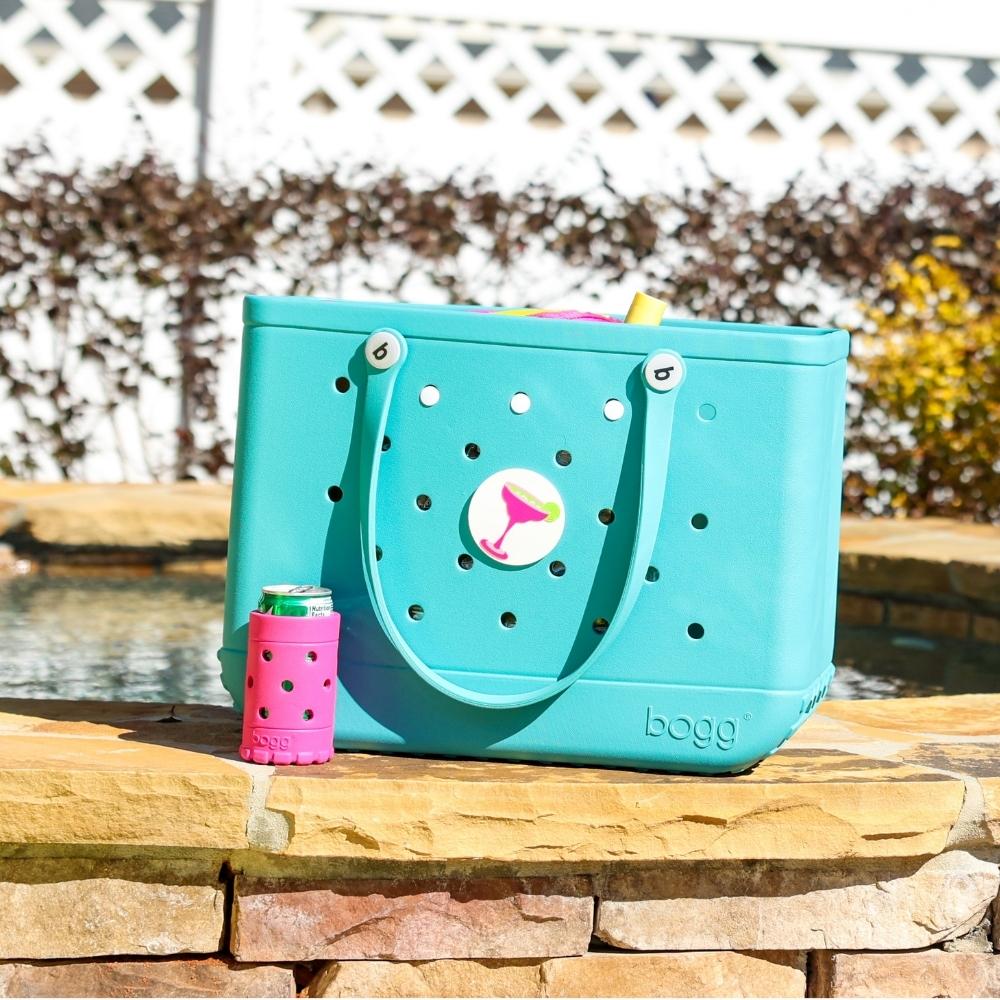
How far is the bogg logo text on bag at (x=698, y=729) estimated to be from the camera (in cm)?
175

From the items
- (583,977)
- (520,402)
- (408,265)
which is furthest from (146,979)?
(408,265)

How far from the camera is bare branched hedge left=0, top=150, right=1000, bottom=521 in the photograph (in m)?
5.59

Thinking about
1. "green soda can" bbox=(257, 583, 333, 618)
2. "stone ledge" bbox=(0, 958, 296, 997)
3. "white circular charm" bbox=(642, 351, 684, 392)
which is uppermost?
"white circular charm" bbox=(642, 351, 684, 392)

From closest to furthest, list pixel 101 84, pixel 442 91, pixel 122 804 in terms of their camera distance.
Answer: pixel 122 804
pixel 101 84
pixel 442 91

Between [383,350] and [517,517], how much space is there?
0.77 feet

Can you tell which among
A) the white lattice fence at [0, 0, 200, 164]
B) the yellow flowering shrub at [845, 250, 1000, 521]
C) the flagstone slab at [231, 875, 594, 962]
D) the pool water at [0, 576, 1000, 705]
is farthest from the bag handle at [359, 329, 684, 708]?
the white lattice fence at [0, 0, 200, 164]

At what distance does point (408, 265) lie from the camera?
5773 millimetres

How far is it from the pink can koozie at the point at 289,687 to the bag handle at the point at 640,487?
0.27ft

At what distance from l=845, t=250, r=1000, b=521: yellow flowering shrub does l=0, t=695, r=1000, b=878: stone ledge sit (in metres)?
3.50

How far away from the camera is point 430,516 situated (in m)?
1.77

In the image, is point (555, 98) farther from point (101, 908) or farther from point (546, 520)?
point (101, 908)

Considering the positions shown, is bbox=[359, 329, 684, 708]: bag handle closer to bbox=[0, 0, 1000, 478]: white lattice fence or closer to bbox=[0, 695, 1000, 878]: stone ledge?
bbox=[0, 695, 1000, 878]: stone ledge

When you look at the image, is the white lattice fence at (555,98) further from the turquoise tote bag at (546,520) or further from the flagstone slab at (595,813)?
the flagstone slab at (595,813)

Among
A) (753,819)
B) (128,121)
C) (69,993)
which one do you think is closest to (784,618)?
(753,819)
